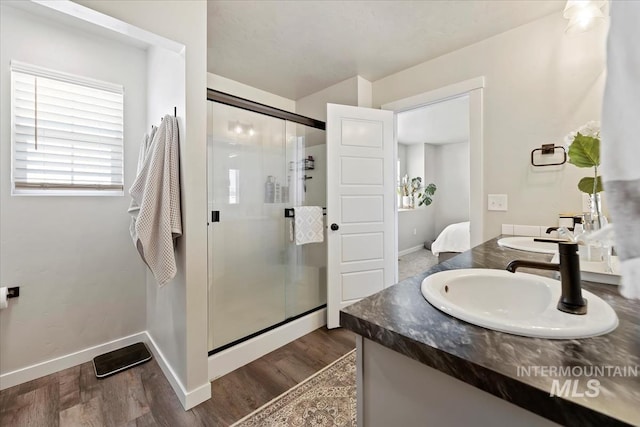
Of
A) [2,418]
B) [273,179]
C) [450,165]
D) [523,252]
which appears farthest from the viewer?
[450,165]

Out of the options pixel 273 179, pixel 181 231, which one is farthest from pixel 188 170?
pixel 273 179

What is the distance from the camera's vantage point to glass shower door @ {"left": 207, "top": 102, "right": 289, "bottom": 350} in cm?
199

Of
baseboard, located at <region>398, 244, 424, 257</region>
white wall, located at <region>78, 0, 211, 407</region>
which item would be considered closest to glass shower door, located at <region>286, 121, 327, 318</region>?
white wall, located at <region>78, 0, 211, 407</region>

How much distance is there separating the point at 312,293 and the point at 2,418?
207 cm

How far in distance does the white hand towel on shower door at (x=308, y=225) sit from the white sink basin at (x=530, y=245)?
1.43m

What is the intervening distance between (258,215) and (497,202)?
1.95 metres

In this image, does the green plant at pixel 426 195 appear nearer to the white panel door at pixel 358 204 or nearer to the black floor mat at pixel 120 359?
the white panel door at pixel 358 204

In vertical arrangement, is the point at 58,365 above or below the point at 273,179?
below

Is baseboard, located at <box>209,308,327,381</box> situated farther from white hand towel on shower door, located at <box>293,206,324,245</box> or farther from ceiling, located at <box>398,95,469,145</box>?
ceiling, located at <box>398,95,469,145</box>

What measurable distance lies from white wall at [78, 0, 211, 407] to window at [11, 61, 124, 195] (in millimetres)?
1013

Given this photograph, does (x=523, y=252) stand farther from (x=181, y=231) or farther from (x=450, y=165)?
(x=450, y=165)

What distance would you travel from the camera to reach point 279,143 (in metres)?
2.39

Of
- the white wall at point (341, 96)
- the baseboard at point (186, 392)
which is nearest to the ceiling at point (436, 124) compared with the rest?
the white wall at point (341, 96)

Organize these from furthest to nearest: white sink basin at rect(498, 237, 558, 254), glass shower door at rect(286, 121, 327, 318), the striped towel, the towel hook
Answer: glass shower door at rect(286, 121, 327, 318) → the towel hook → white sink basin at rect(498, 237, 558, 254) → the striped towel
